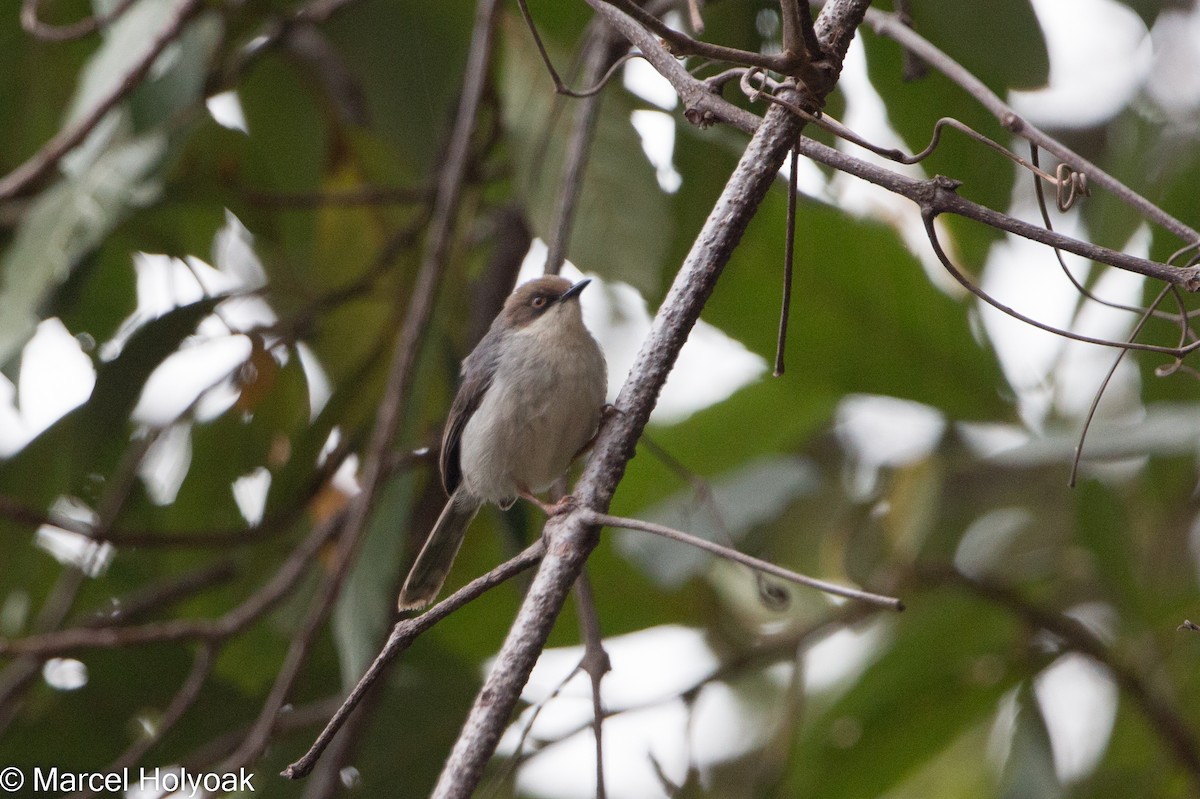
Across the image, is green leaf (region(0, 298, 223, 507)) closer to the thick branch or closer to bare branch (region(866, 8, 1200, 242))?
the thick branch

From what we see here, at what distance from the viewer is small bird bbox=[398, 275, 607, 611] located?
139 inches

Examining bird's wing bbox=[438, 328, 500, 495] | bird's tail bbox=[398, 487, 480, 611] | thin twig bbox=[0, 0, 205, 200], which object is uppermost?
thin twig bbox=[0, 0, 205, 200]

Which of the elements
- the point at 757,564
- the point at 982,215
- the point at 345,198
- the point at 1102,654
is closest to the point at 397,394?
the point at 345,198

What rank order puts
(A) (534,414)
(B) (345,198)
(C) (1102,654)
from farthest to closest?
(B) (345,198) < (C) (1102,654) < (A) (534,414)

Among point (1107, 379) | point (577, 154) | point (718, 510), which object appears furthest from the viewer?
point (718, 510)

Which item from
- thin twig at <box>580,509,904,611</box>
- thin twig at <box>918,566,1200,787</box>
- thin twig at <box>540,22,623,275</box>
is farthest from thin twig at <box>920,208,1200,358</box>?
thin twig at <box>918,566,1200,787</box>

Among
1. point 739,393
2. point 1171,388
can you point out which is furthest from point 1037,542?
point 739,393

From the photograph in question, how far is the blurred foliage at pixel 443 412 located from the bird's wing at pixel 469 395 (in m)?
0.12

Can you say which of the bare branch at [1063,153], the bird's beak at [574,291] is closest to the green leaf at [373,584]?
the bird's beak at [574,291]

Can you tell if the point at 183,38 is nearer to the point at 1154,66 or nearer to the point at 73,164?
the point at 73,164

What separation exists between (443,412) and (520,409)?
3.45ft

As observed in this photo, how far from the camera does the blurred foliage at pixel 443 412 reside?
3654mm

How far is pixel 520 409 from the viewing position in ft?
12.0

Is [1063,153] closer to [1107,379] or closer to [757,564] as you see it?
[1107,379]
